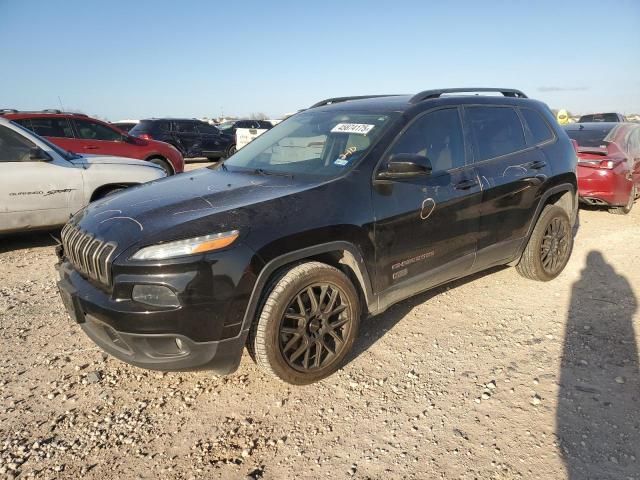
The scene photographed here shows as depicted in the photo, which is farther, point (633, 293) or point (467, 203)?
point (633, 293)

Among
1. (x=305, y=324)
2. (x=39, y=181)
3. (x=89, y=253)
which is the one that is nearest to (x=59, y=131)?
(x=39, y=181)

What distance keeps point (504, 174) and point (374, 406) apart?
225cm

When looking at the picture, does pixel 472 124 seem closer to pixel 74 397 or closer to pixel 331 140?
pixel 331 140

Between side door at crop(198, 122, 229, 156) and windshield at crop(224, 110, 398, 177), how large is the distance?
12.4m

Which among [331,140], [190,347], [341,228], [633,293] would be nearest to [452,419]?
[341,228]

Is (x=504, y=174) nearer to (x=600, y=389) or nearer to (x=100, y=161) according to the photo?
(x=600, y=389)

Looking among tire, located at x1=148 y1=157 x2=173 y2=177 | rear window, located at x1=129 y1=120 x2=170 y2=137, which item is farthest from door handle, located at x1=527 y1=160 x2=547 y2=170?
rear window, located at x1=129 y1=120 x2=170 y2=137

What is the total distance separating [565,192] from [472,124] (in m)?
1.59

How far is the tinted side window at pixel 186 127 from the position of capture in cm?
1510

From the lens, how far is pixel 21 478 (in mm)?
2154

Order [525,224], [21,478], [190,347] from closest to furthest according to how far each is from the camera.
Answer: [21,478]
[190,347]
[525,224]

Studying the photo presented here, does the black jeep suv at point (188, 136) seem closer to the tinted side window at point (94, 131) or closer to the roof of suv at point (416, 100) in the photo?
the tinted side window at point (94, 131)

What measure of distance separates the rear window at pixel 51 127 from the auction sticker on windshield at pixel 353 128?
690 centimetres

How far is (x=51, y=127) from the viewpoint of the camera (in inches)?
324
